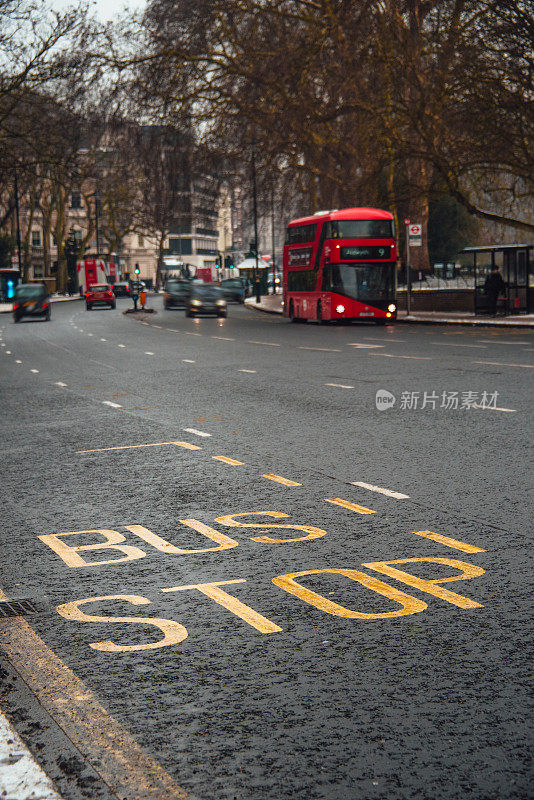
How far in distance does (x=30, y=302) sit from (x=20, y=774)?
46020 mm

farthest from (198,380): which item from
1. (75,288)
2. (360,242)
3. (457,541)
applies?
(75,288)

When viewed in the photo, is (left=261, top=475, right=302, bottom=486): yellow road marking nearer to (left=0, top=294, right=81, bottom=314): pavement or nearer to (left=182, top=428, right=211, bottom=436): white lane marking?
(left=182, top=428, right=211, bottom=436): white lane marking

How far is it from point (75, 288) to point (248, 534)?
102 meters

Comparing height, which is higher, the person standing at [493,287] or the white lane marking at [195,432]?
the person standing at [493,287]

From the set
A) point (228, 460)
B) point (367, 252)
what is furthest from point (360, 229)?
point (228, 460)

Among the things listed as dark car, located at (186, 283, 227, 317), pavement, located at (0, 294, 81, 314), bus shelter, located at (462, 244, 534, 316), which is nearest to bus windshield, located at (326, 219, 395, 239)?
bus shelter, located at (462, 244, 534, 316)

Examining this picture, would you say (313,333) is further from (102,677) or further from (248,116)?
(102,677)

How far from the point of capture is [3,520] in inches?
279

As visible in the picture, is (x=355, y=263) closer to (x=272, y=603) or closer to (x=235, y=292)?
(x=272, y=603)

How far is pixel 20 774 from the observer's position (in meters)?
3.20

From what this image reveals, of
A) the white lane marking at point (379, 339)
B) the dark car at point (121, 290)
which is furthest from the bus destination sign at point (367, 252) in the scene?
the dark car at point (121, 290)

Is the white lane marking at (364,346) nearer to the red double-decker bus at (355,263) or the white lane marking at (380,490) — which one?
the red double-decker bus at (355,263)

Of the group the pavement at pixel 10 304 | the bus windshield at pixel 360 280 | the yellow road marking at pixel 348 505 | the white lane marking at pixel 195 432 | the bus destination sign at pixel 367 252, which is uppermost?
the bus destination sign at pixel 367 252

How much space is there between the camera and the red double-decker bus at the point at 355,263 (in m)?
35.0
